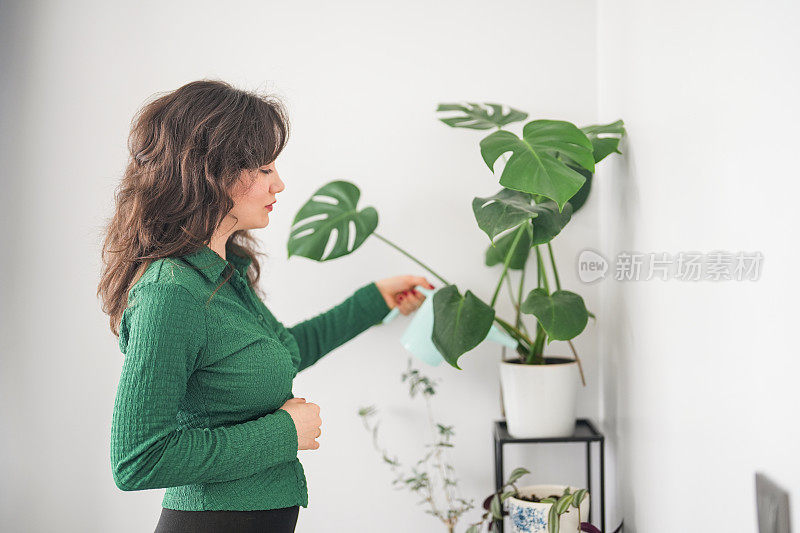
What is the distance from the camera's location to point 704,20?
1.06 meters

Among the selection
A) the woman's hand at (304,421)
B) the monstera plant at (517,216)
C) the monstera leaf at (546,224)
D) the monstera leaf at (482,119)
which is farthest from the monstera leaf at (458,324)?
the monstera leaf at (482,119)

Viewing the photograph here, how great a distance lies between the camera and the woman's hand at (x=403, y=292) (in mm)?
1779

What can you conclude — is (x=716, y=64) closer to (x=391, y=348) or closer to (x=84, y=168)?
(x=391, y=348)

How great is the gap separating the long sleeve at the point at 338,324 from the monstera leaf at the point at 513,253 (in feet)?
1.08

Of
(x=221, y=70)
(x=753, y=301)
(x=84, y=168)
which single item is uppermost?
(x=221, y=70)

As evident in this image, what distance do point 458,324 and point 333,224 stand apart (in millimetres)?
499

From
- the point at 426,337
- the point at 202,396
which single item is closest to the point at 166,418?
the point at 202,396

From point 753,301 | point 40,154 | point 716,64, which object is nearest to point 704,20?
point 716,64

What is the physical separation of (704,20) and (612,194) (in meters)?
0.71

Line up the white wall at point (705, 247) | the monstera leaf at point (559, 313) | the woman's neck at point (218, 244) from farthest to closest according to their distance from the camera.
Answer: the monstera leaf at point (559, 313) < the woman's neck at point (218, 244) < the white wall at point (705, 247)

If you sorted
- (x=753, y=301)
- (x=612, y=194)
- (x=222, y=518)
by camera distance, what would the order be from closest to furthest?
(x=753, y=301) < (x=222, y=518) < (x=612, y=194)

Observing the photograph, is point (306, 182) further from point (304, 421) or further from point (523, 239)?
point (304, 421)

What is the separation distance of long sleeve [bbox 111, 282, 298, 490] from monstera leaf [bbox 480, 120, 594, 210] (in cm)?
61

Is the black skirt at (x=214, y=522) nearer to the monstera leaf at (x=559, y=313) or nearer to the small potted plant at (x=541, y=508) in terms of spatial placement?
the small potted plant at (x=541, y=508)
